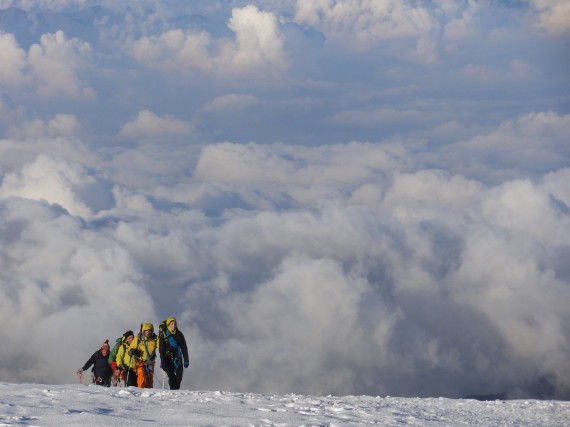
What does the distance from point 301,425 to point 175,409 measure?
95.8 inches

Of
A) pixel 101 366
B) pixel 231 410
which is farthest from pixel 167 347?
pixel 231 410

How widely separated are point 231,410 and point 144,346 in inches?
208

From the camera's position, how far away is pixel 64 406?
14133 mm

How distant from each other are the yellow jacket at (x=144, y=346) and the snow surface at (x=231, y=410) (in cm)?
243

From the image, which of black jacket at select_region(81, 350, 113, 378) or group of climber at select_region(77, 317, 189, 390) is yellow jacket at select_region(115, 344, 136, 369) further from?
black jacket at select_region(81, 350, 113, 378)

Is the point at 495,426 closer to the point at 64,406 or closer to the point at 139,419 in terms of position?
the point at 139,419

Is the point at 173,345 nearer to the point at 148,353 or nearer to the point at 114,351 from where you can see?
the point at 148,353

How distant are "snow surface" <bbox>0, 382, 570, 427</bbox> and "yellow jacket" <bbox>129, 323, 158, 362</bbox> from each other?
2.43 metres

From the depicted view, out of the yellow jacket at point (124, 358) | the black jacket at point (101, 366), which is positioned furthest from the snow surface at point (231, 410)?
the black jacket at point (101, 366)

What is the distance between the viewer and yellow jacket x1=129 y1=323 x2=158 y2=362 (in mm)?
19688

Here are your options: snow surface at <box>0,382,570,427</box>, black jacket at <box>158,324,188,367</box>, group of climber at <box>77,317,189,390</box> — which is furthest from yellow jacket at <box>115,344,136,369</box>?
snow surface at <box>0,382,570,427</box>

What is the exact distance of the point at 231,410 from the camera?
49.1 feet

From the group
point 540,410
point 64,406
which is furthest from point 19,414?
point 540,410

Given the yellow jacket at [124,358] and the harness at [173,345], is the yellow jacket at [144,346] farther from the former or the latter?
the harness at [173,345]
